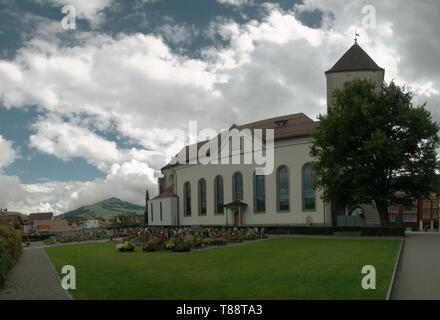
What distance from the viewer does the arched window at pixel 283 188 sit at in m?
42.2

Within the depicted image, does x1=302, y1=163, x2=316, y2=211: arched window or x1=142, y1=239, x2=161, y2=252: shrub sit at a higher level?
x1=302, y1=163, x2=316, y2=211: arched window

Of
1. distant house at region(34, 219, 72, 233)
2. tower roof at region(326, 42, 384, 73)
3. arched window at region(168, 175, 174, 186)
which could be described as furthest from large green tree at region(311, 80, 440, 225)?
distant house at region(34, 219, 72, 233)

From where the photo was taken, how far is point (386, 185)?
32.6m

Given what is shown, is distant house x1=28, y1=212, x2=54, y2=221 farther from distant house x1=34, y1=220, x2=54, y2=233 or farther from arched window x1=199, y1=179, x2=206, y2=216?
arched window x1=199, y1=179, x2=206, y2=216

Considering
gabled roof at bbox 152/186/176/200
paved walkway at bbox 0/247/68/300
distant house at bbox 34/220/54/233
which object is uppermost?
gabled roof at bbox 152/186/176/200

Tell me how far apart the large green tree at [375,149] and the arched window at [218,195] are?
19476 millimetres

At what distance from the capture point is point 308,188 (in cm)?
4059

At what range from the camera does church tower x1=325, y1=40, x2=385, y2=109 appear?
136 feet

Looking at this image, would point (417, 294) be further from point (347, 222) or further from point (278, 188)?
point (278, 188)

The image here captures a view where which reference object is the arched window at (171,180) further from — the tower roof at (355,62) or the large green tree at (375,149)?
the large green tree at (375,149)

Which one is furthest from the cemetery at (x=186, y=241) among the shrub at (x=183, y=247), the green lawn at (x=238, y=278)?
Answer: the green lawn at (x=238, y=278)

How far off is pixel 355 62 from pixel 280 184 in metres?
16.9
